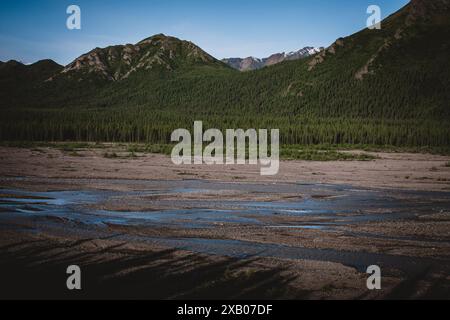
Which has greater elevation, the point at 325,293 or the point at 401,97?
the point at 401,97

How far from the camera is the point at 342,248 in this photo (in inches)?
675

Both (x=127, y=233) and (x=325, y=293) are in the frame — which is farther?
(x=127, y=233)

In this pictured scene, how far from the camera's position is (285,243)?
1777 cm

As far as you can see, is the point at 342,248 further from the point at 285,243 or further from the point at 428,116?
the point at 428,116

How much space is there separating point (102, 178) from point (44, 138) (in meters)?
74.8
